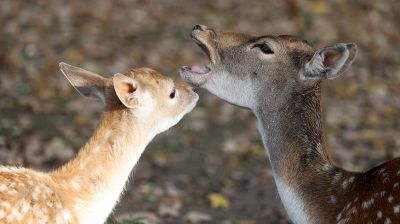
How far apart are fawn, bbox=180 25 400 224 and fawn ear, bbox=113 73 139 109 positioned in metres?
0.77

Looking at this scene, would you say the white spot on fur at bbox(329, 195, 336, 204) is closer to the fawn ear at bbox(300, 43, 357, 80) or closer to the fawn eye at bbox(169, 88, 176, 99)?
the fawn ear at bbox(300, 43, 357, 80)

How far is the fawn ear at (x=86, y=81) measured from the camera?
580cm

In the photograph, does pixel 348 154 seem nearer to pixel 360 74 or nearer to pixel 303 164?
pixel 360 74

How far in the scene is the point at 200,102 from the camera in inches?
448

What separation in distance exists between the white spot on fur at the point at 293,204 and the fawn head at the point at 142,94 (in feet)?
2.68

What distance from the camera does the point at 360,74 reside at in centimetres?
1284

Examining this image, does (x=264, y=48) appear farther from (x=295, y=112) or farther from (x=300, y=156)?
(x=300, y=156)

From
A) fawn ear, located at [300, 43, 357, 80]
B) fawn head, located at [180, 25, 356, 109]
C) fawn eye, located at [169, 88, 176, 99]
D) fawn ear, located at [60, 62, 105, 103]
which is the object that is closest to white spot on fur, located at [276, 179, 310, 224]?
fawn head, located at [180, 25, 356, 109]

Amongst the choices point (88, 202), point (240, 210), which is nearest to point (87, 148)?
point (88, 202)

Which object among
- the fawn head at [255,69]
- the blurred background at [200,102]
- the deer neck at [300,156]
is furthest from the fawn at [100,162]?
the blurred background at [200,102]

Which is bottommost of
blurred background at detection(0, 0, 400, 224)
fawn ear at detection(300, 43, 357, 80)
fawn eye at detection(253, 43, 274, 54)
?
blurred background at detection(0, 0, 400, 224)

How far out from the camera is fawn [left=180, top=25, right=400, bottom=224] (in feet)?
17.9

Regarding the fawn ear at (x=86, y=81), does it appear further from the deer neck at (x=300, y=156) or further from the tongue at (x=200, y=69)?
the deer neck at (x=300, y=156)

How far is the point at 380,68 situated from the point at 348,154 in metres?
3.36
